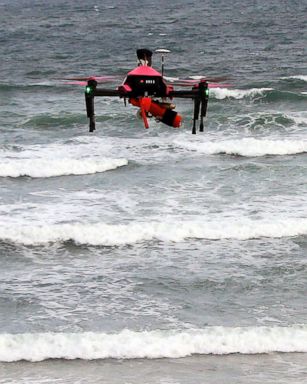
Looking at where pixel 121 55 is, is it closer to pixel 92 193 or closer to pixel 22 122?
pixel 22 122

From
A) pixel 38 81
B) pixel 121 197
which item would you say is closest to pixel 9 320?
pixel 121 197

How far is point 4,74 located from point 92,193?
2353 centimetres

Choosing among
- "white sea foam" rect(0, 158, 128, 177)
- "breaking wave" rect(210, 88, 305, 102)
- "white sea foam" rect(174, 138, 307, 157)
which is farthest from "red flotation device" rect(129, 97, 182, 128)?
"breaking wave" rect(210, 88, 305, 102)

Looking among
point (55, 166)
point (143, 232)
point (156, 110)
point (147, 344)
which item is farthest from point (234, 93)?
point (147, 344)

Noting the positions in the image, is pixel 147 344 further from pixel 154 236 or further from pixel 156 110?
pixel 154 236

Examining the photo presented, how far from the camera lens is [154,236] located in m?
23.6

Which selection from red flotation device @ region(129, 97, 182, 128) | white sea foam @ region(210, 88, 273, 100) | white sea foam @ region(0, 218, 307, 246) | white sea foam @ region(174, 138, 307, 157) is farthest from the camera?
white sea foam @ region(210, 88, 273, 100)

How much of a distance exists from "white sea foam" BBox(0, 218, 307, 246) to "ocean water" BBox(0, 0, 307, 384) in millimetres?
48

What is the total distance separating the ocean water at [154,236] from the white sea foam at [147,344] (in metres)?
0.03

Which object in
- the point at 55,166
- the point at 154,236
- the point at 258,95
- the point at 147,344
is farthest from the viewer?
the point at 258,95

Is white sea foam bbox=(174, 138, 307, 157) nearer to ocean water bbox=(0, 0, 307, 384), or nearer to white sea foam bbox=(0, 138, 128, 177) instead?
ocean water bbox=(0, 0, 307, 384)

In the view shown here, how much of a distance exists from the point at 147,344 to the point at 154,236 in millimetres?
Answer: 6885

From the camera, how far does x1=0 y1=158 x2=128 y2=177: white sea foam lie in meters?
30.0

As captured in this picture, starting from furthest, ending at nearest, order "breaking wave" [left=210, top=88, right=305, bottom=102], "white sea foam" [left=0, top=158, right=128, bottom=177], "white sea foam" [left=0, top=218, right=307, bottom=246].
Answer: "breaking wave" [left=210, top=88, right=305, bottom=102]
"white sea foam" [left=0, top=158, right=128, bottom=177]
"white sea foam" [left=0, top=218, right=307, bottom=246]
